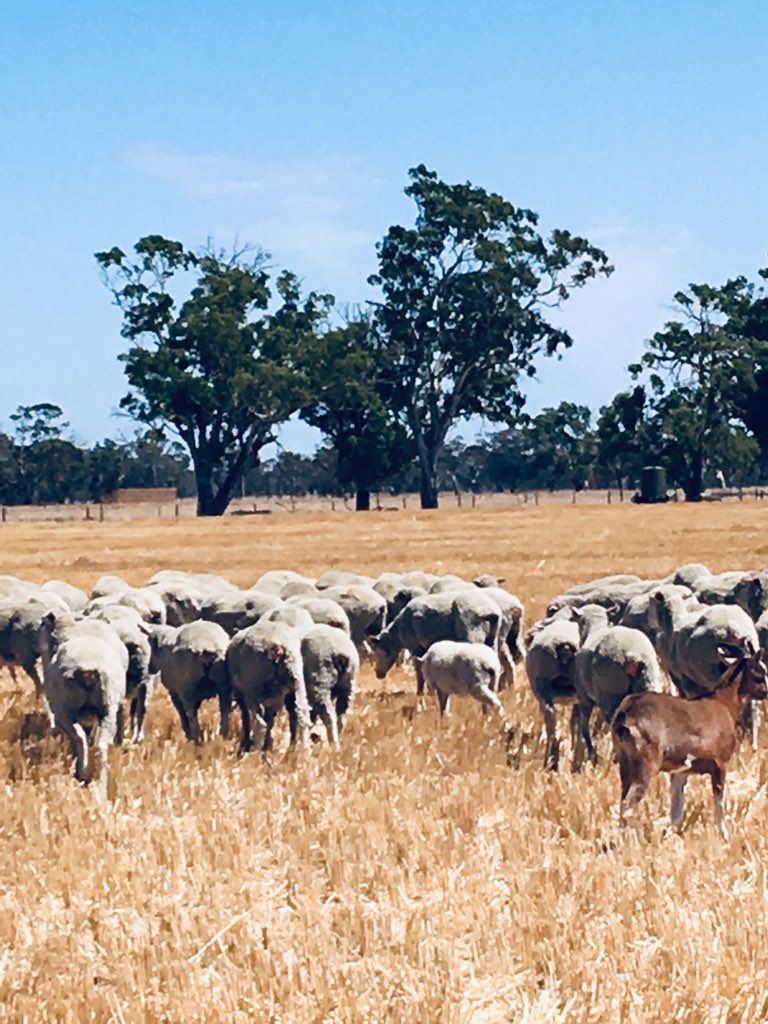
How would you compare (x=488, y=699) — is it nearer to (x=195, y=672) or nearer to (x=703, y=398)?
(x=195, y=672)

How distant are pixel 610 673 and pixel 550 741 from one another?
2.76 ft

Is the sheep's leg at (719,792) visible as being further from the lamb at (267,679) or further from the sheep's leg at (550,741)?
the lamb at (267,679)

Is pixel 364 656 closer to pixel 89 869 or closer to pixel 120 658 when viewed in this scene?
pixel 120 658

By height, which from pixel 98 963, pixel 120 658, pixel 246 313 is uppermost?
pixel 246 313

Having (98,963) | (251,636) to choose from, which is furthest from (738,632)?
(98,963)

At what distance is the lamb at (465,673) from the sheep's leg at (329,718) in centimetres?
133

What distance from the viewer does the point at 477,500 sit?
106 meters

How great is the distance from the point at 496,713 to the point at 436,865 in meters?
5.07

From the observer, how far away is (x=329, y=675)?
13047 millimetres

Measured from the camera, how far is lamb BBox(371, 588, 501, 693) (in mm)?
16328

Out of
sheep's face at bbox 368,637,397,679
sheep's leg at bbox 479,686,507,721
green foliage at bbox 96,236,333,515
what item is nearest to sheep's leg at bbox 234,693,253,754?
sheep's leg at bbox 479,686,507,721

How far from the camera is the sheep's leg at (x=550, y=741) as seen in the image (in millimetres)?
11484

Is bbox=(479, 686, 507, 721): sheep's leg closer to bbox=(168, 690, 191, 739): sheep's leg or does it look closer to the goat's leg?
bbox=(168, 690, 191, 739): sheep's leg

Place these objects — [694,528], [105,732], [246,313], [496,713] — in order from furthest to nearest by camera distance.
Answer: [246,313]
[694,528]
[496,713]
[105,732]
